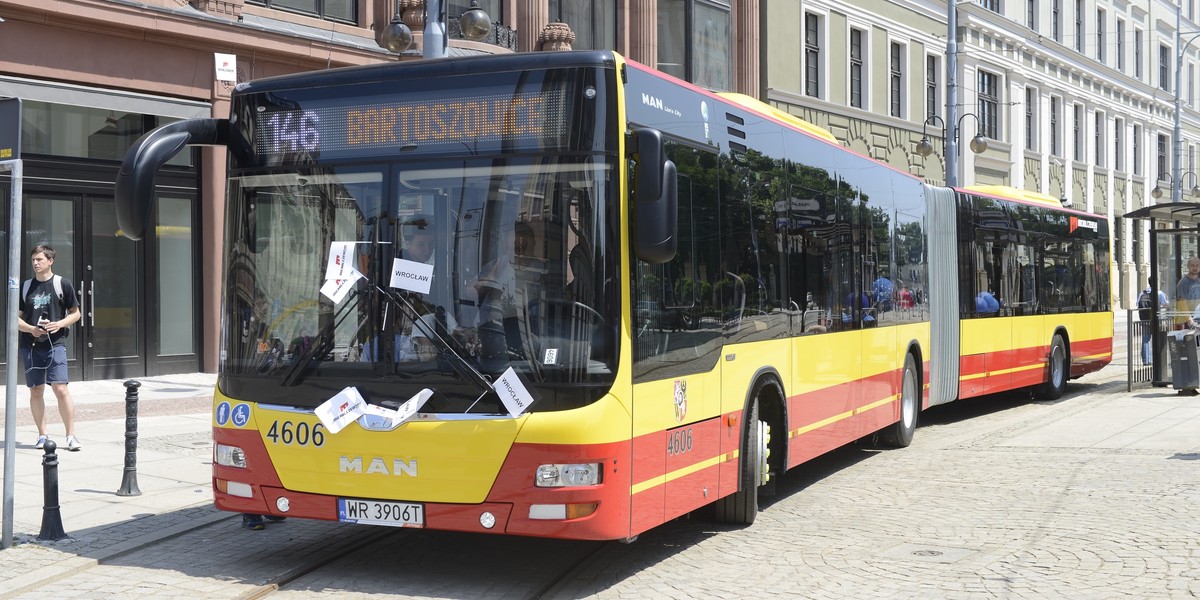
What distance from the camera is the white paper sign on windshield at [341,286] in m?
6.93

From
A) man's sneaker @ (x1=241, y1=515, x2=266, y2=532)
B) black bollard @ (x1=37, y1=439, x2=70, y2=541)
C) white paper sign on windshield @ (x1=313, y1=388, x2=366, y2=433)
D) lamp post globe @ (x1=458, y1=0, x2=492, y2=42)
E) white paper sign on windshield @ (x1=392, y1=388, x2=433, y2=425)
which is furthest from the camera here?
lamp post globe @ (x1=458, y1=0, x2=492, y2=42)

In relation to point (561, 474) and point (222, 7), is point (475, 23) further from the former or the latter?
point (561, 474)

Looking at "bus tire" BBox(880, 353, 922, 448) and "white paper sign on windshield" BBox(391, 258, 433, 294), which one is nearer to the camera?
"white paper sign on windshield" BBox(391, 258, 433, 294)

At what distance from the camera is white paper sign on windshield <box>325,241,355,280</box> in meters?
6.95

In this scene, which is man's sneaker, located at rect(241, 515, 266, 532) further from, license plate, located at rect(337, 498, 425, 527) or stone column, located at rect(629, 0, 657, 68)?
stone column, located at rect(629, 0, 657, 68)

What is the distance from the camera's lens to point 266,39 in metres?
19.7

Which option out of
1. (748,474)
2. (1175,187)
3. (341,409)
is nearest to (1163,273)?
(748,474)

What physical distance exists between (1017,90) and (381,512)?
41.3 metres

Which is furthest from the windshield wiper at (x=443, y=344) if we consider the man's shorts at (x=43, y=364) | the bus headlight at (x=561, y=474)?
the man's shorts at (x=43, y=364)

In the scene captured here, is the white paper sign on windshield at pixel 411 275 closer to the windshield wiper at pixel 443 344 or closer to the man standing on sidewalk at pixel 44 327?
the windshield wiper at pixel 443 344

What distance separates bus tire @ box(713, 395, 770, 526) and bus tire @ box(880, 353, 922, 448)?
4.35m

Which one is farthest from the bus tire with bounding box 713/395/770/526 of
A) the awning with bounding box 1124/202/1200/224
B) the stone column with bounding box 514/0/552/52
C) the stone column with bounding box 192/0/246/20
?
the stone column with bounding box 514/0/552/52

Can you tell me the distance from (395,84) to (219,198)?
1333cm

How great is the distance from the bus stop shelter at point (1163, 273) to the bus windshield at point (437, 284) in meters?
14.3
